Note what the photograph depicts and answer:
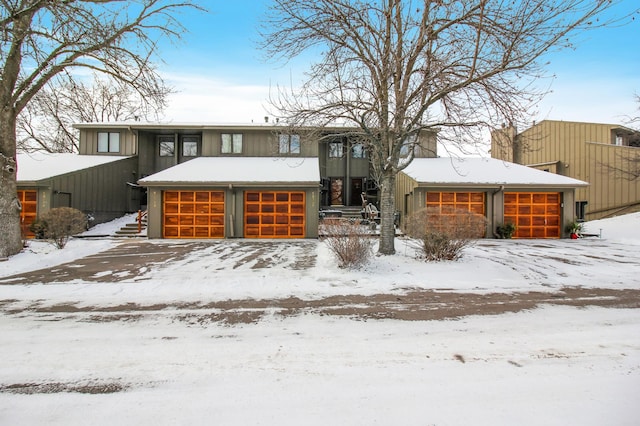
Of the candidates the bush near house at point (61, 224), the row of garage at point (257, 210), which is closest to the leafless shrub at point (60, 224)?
the bush near house at point (61, 224)

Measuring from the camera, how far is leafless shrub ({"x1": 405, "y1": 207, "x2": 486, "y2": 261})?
786cm

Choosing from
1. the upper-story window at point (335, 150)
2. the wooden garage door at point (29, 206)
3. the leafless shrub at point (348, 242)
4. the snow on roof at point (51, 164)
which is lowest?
the leafless shrub at point (348, 242)

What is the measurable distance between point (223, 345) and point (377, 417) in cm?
193

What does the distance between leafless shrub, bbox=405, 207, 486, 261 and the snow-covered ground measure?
216cm

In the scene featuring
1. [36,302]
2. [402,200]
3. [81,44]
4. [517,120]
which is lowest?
[36,302]

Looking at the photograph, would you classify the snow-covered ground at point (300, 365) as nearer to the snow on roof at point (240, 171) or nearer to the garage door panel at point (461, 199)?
the snow on roof at point (240, 171)

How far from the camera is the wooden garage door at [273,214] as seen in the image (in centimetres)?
1506

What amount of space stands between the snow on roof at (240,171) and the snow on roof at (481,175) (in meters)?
5.47

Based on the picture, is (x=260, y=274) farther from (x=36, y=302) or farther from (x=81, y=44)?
(x=81, y=44)

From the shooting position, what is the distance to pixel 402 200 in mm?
17516

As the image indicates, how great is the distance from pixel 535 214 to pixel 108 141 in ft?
82.3

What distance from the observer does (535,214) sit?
15.4m

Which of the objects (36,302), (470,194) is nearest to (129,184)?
(36,302)

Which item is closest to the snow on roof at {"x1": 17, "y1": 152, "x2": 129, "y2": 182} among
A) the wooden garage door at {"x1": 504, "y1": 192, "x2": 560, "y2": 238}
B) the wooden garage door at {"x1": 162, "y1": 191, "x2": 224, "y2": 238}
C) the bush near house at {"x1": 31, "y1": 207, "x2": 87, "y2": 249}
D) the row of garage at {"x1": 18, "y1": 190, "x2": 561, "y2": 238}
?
the row of garage at {"x1": 18, "y1": 190, "x2": 561, "y2": 238}
